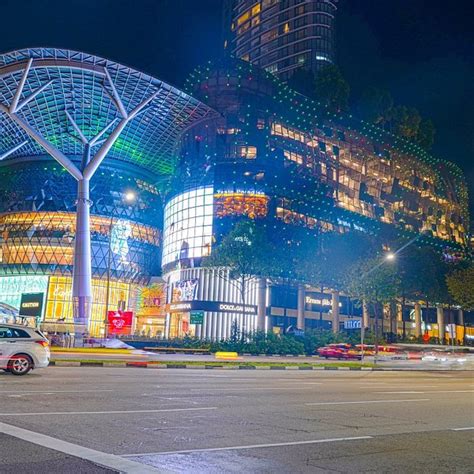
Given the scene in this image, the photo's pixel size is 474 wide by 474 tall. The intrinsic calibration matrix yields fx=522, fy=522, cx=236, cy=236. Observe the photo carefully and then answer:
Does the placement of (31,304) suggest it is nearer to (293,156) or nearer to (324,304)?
(293,156)

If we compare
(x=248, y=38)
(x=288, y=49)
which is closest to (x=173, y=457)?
(x=288, y=49)

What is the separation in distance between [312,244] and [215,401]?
2033 inches

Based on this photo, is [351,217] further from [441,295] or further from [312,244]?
[312,244]

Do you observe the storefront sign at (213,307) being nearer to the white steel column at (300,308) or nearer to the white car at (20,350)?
the white steel column at (300,308)

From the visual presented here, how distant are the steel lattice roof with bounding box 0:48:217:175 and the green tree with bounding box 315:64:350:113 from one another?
32.2 m

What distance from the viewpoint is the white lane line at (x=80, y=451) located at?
5.72 metres

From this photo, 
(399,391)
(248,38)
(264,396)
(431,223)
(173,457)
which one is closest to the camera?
(173,457)

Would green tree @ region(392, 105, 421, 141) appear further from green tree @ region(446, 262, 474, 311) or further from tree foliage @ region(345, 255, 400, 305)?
tree foliage @ region(345, 255, 400, 305)

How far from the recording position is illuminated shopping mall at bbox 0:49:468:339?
219ft

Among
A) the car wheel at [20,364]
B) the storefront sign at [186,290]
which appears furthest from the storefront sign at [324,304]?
the car wheel at [20,364]

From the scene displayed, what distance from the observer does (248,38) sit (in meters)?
158

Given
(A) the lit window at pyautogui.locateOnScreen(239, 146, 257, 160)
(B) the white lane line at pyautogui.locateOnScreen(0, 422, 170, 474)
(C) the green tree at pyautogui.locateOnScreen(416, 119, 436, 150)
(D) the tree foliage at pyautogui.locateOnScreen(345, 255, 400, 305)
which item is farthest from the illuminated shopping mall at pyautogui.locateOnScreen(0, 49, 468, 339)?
(B) the white lane line at pyautogui.locateOnScreen(0, 422, 170, 474)

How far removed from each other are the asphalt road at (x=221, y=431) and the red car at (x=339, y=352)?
3018 centimetres

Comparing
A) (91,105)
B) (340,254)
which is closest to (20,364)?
(340,254)
